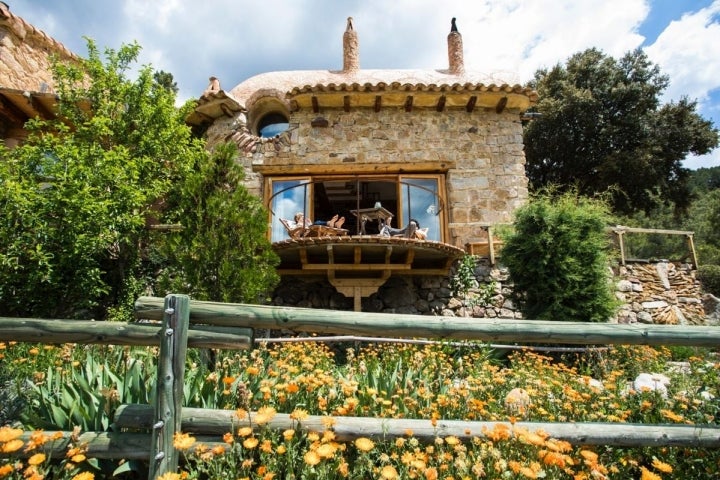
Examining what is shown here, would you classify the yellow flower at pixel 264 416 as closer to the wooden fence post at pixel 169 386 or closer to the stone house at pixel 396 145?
the wooden fence post at pixel 169 386

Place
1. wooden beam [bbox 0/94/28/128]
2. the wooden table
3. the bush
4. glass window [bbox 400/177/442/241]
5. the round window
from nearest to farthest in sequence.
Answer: the wooden table
wooden beam [bbox 0/94/28/128]
glass window [bbox 400/177/442/241]
the round window
the bush

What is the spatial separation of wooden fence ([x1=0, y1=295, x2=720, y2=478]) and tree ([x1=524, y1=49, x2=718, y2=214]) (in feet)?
48.7

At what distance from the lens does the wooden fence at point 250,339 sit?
83.5 inches

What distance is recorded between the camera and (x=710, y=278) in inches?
502

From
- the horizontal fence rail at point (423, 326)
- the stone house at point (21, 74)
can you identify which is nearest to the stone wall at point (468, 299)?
the horizontal fence rail at point (423, 326)

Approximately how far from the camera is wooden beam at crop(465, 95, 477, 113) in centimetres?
888

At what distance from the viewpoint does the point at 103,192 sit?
6176 mm

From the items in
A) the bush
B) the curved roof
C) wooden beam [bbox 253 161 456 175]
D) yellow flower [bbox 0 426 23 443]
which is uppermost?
the curved roof

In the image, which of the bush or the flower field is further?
the bush

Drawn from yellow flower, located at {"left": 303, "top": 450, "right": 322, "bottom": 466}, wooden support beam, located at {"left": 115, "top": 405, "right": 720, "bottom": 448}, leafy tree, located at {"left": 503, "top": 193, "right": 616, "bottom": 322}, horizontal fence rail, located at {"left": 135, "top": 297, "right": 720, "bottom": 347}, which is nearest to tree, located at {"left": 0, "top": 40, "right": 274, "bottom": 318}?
horizontal fence rail, located at {"left": 135, "top": 297, "right": 720, "bottom": 347}

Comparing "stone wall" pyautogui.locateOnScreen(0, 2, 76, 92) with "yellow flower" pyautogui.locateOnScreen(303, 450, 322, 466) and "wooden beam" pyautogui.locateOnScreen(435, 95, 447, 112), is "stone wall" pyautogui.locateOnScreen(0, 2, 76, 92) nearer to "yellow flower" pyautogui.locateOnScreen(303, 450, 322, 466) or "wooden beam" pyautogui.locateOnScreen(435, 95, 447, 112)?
"wooden beam" pyautogui.locateOnScreen(435, 95, 447, 112)

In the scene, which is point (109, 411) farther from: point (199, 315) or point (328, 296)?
point (328, 296)

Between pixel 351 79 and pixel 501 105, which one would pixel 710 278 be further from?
pixel 351 79

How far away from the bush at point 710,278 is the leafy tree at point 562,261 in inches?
365
